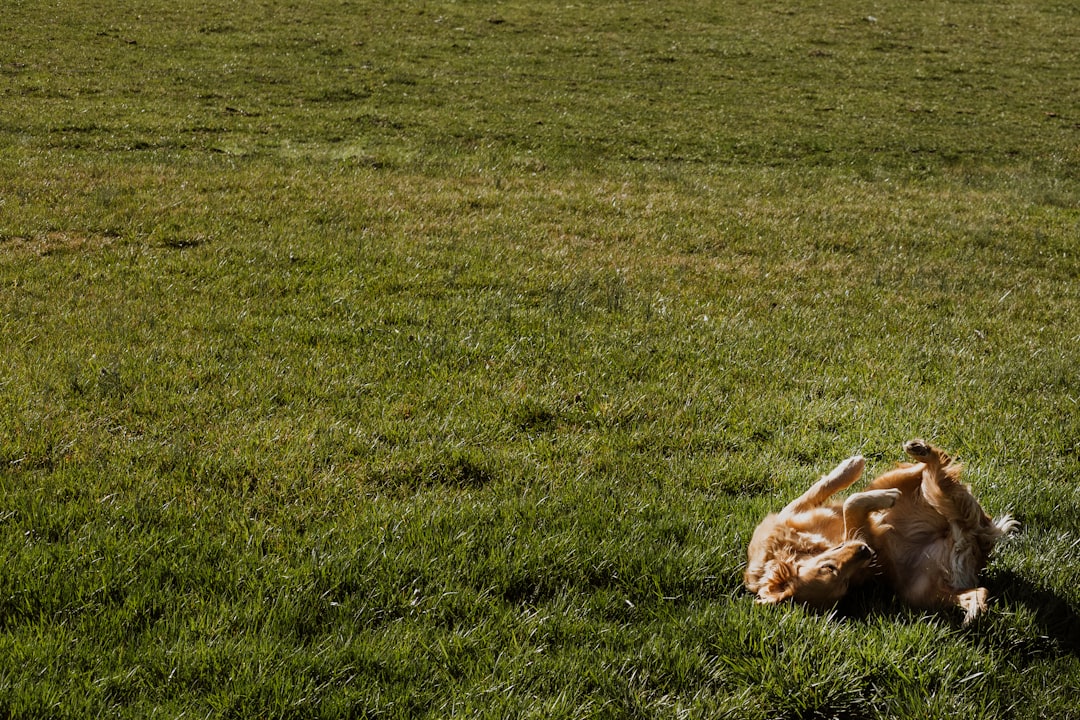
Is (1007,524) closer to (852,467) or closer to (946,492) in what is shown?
(946,492)

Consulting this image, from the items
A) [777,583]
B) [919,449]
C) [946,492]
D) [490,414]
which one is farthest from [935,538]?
[490,414]

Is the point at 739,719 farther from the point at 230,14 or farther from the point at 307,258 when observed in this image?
the point at 230,14

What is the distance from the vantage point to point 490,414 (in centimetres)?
620

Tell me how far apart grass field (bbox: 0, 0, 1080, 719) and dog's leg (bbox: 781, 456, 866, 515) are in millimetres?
320

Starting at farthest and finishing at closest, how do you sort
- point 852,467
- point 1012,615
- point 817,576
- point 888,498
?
point 852,467 → point 888,498 → point 817,576 → point 1012,615

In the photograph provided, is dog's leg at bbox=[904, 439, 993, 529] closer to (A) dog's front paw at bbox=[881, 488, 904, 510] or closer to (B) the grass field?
(A) dog's front paw at bbox=[881, 488, 904, 510]

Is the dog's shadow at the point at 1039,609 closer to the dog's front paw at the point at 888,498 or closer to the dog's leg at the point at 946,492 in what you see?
the dog's leg at the point at 946,492

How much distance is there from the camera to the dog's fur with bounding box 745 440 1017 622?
4.23 m

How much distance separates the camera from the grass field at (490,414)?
3.71m

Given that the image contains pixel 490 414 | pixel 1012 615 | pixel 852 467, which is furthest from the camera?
pixel 490 414

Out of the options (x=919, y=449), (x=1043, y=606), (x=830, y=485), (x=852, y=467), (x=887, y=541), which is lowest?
(x=1043, y=606)

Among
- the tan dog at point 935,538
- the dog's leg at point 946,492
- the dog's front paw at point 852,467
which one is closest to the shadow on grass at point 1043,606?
the tan dog at point 935,538

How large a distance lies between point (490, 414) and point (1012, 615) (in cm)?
338

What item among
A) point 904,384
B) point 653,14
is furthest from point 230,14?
point 904,384
